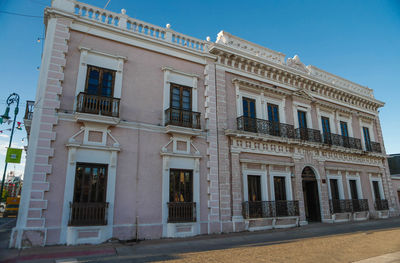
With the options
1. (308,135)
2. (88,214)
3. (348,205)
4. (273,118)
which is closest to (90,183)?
(88,214)

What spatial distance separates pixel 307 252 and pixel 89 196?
724cm

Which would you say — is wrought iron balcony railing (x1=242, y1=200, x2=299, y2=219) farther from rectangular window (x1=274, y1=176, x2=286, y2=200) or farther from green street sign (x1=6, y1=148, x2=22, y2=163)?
green street sign (x1=6, y1=148, x2=22, y2=163)

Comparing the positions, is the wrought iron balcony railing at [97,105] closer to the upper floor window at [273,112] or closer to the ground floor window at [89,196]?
the ground floor window at [89,196]

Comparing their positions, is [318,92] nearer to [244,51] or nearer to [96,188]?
[244,51]

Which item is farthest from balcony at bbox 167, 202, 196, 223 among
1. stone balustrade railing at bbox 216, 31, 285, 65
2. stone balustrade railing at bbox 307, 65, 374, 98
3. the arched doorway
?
stone balustrade railing at bbox 307, 65, 374, 98

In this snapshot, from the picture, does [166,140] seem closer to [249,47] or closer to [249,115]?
[249,115]

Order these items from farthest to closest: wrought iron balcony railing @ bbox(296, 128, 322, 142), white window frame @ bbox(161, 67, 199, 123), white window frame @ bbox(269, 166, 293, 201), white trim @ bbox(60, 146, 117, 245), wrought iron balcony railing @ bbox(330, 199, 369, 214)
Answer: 1. wrought iron balcony railing @ bbox(330, 199, 369, 214)
2. wrought iron balcony railing @ bbox(296, 128, 322, 142)
3. white window frame @ bbox(269, 166, 293, 201)
4. white window frame @ bbox(161, 67, 199, 123)
5. white trim @ bbox(60, 146, 117, 245)

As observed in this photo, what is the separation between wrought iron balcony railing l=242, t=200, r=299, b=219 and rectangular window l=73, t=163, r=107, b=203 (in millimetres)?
6189

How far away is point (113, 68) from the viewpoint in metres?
10.6

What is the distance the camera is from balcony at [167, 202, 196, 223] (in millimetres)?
10250

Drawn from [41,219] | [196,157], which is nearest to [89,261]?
[41,219]

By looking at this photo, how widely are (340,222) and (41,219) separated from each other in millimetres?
14802

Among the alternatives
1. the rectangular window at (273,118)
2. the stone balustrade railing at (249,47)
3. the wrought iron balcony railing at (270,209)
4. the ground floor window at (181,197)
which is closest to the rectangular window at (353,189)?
the wrought iron balcony railing at (270,209)

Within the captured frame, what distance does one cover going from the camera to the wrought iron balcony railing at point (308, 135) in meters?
14.9
